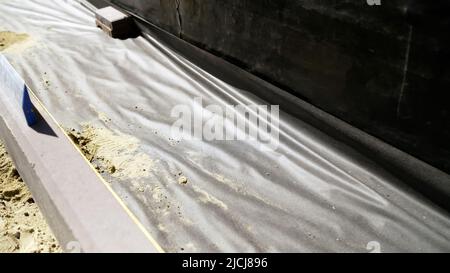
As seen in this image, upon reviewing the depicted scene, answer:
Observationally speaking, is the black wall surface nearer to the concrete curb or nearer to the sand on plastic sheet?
the concrete curb

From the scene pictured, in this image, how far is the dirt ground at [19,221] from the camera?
2846 millimetres

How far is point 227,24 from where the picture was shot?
163 inches

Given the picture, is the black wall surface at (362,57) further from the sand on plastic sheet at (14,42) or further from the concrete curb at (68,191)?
the sand on plastic sheet at (14,42)

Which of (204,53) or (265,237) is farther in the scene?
(204,53)

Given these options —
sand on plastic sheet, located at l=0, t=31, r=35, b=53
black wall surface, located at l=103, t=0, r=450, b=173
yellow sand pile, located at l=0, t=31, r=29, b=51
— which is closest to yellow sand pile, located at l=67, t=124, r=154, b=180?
black wall surface, located at l=103, t=0, r=450, b=173

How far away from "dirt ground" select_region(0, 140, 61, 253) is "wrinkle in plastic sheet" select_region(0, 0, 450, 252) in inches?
24.5

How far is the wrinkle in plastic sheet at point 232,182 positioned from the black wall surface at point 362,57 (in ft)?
1.06

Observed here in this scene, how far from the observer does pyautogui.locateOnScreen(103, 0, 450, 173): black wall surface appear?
105 inches

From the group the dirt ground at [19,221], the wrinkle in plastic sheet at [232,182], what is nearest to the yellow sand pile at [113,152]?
the wrinkle in plastic sheet at [232,182]
